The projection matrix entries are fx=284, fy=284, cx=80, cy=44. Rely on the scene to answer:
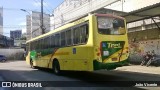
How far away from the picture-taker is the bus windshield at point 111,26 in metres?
13.8

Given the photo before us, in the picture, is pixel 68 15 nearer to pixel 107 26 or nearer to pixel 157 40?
pixel 157 40

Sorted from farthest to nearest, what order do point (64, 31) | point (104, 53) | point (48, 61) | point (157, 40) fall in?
point (157, 40) → point (48, 61) → point (64, 31) → point (104, 53)

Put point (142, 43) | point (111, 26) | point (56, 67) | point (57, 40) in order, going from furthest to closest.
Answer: point (142, 43) → point (56, 67) → point (57, 40) → point (111, 26)

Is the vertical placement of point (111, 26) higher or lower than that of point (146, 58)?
higher

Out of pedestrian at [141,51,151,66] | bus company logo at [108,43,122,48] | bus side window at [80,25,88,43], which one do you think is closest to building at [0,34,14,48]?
pedestrian at [141,51,151,66]

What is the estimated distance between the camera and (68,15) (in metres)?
56.8

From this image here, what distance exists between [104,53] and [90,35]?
3.54 feet

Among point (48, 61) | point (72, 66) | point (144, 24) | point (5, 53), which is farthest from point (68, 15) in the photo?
point (72, 66)

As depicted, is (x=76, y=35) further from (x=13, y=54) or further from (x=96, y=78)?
(x=13, y=54)

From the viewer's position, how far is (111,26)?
1412 centimetres

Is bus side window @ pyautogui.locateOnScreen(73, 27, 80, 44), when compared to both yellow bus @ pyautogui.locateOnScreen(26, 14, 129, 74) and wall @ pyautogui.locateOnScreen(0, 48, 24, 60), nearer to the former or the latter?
yellow bus @ pyautogui.locateOnScreen(26, 14, 129, 74)

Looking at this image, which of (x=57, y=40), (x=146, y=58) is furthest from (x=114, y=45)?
(x=146, y=58)

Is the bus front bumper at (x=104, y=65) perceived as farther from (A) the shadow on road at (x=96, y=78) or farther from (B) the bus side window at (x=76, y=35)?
(B) the bus side window at (x=76, y=35)

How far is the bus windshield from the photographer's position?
13.8m
